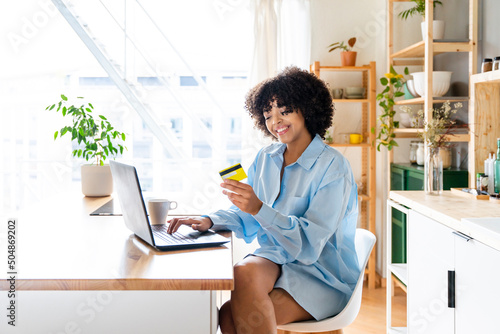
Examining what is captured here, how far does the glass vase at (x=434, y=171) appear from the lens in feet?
8.05

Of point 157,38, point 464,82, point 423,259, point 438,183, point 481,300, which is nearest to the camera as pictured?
point 481,300

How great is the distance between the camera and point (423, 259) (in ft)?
7.20

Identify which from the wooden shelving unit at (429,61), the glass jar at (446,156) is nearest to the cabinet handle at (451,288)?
the wooden shelving unit at (429,61)

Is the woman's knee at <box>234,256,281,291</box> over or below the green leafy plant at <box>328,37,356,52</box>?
below

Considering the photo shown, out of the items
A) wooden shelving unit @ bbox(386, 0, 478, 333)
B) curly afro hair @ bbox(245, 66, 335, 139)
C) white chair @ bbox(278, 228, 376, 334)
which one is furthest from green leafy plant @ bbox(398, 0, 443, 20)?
white chair @ bbox(278, 228, 376, 334)

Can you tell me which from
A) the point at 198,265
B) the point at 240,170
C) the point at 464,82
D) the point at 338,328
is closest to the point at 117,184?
the point at 240,170

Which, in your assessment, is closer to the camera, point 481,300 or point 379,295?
point 481,300

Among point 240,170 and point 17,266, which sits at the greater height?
point 240,170

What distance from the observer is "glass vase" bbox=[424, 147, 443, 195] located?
2455mm

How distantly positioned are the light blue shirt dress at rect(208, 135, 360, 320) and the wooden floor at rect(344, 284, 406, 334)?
55.1 inches

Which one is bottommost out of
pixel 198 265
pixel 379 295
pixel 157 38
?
pixel 379 295

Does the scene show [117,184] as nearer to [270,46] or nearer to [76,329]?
[76,329]

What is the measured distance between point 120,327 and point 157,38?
5901 mm

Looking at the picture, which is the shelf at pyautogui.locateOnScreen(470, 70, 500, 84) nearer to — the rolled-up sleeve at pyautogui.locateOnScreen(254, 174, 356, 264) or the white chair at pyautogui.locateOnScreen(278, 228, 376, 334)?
the rolled-up sleeve at pyautogui.locateOnScreen(254, 174, 356, 264)
